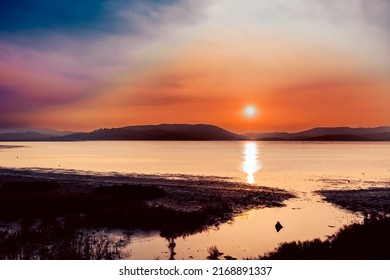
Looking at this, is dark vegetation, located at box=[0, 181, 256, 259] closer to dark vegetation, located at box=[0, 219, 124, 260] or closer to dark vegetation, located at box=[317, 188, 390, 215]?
dark vegetation, located at box=[0, 219, 124, 260]

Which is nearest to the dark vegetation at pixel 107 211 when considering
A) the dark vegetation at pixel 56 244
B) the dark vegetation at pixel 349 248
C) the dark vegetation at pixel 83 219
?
the dark vegetation at pixel 83 219

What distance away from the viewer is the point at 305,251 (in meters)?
16.2

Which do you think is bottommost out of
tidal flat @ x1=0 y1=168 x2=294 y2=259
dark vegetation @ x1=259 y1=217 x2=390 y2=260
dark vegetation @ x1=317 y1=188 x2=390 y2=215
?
dark vegetation @ x1=317 y1=188 x2=390 y2=215

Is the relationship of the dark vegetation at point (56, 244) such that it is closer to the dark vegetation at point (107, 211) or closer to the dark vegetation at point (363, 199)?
the dark vegetation at point (107, 211)

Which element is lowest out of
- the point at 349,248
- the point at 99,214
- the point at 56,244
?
the point at 56,244

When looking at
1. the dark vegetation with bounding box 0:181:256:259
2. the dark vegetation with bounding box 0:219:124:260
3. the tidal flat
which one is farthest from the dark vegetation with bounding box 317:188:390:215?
the dark vegetation with bounding box 0:219:124:260

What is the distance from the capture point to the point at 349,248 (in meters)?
15.6

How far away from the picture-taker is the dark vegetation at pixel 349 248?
14.5 m

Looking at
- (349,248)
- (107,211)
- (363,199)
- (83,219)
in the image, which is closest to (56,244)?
(83,219)

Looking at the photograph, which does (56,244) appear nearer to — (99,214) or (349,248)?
(99,214)

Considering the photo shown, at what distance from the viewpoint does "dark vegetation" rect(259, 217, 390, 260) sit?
14547 millimetres

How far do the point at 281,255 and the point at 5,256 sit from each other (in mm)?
12023
